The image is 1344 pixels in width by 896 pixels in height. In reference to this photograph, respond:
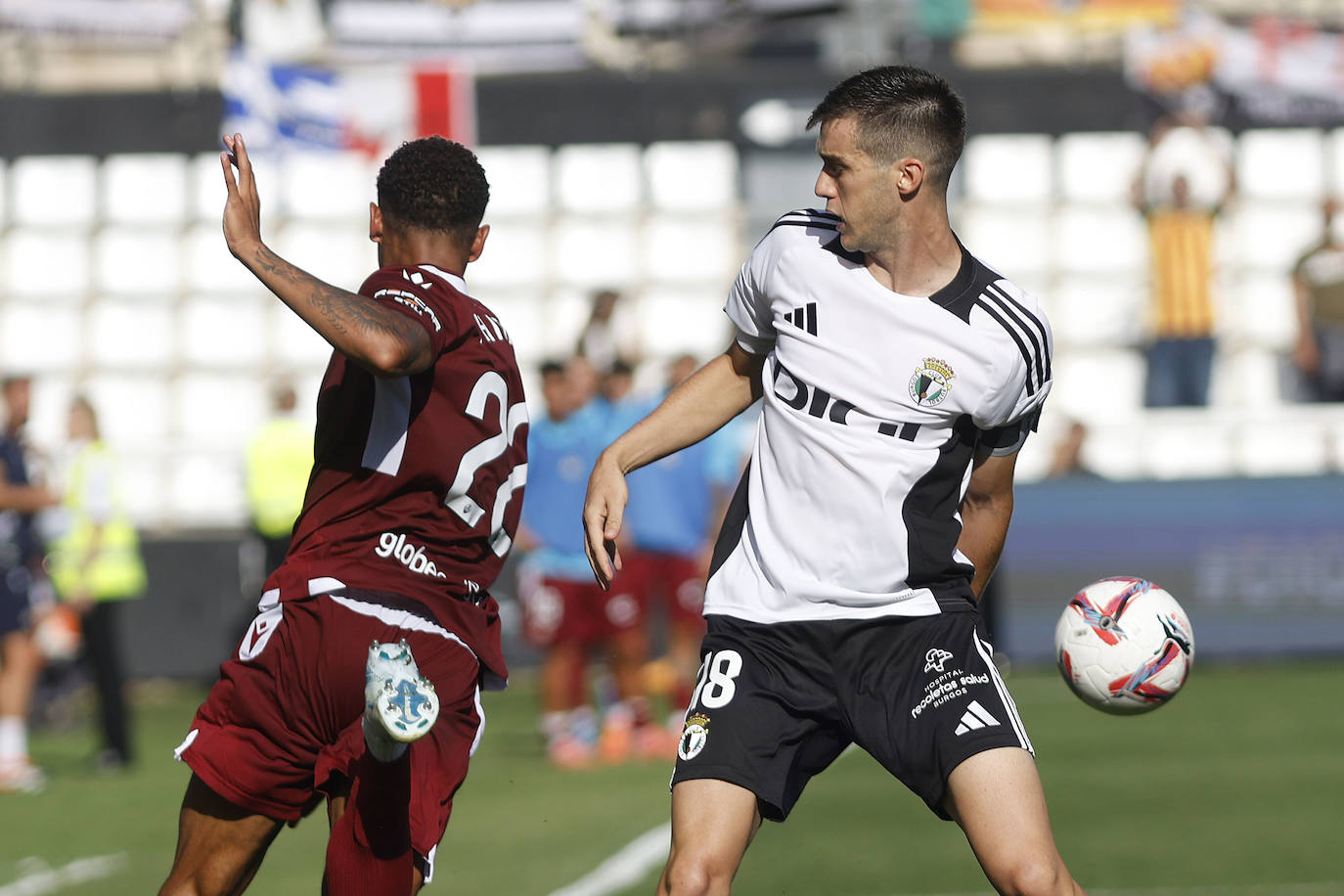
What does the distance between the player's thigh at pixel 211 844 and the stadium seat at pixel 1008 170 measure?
17784mm

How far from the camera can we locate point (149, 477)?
813 inches

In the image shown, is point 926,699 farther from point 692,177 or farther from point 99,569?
point 692,177

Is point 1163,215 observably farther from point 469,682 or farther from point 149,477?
point 469,682

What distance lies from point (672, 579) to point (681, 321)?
9.14 m

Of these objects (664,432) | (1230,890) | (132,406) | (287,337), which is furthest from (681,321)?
(664,432)

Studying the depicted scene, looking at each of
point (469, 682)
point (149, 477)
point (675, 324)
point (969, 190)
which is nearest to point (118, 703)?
point (469, 682)

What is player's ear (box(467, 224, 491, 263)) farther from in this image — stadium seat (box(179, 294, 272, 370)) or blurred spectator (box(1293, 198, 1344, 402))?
stadium seat (box(179, 294, 272, 370))

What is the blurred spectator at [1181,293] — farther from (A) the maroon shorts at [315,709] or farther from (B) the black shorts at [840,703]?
(A) the maroon shorts at [315,709]

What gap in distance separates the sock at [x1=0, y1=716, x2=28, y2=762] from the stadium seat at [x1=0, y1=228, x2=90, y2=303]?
11656 mm

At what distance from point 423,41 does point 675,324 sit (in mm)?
4240

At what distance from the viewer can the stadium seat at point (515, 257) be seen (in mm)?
21859

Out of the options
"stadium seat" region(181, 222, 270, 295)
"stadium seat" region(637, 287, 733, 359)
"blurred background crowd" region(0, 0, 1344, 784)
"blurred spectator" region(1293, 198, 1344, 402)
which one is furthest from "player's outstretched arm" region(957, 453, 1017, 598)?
"stadium seat" region(181, 222, 270, 295)

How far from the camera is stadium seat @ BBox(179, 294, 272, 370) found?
71.7ft

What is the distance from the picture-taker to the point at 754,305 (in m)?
4.98
